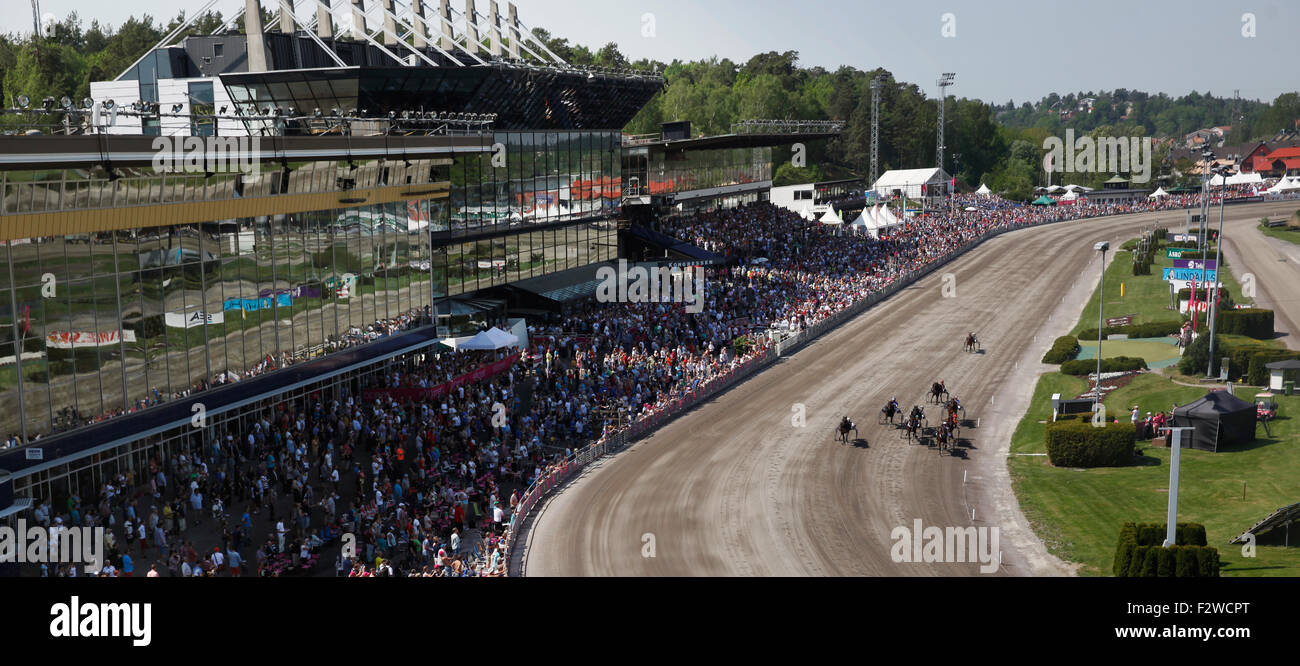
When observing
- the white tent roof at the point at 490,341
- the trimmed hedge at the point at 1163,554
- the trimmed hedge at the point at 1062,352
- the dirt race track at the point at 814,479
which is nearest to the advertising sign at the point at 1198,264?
the trimmed hedge at the point at 1062,352

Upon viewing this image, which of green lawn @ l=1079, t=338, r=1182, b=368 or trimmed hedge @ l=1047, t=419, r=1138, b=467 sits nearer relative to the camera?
trimmed hedge @ l=1047, t=419, r=1138, b=467

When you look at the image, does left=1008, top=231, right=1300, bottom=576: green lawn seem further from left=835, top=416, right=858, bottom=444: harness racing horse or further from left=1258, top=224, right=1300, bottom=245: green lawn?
left=1258, top=224, right=1300, bottom=245: green lawn

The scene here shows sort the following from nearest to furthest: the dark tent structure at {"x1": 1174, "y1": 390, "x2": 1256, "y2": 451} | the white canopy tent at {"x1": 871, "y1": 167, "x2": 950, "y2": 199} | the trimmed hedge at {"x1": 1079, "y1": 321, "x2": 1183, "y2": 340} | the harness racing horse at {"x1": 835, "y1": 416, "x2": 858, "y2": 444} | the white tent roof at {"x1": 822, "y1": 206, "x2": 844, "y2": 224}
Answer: the dark tent structure at {"x1": 1174, "y1": 390, "x2": 1256, "y2": 451} < the harness racing horse at {"x1": 835, "y1": 416, "x2": 858, "y2": 444} < the trimmed hedge at {"x1": 1079, "y1": 321, "x2": 1183, "y2": 340} < the white tent roof at {"x1": 822, "y1": 206, "x2": 844, "y2": 224} < the white canopy tent at {"x1": 871, "y1": 167, "x2": 950, "y2": 199}

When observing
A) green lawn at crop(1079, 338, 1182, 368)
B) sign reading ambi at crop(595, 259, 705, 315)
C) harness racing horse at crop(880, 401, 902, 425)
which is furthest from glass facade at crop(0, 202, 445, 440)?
green lawn at crop(1079, 338, 1182, 368)

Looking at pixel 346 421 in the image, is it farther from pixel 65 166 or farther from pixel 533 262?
pixel 533 262

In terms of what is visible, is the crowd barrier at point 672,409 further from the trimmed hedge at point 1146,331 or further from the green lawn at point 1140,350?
the green lawn at point 1140,350
